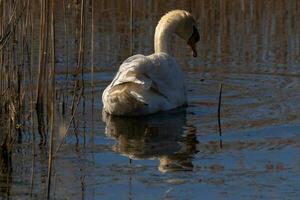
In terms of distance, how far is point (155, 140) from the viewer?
8.70 metres

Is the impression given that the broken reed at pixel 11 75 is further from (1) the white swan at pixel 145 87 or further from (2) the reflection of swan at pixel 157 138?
(1) the white swan at pixel 145 87

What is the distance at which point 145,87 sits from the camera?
378 inches

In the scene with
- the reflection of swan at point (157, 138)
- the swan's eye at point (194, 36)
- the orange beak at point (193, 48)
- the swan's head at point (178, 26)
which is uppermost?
the swan's head at point (178, 26)

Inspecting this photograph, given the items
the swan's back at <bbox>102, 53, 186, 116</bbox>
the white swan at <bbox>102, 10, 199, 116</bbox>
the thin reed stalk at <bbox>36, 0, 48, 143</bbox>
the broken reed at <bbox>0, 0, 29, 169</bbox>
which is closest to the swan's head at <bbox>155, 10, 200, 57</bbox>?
the white swan at <bbox>102, 10, 199, 116</bbox>

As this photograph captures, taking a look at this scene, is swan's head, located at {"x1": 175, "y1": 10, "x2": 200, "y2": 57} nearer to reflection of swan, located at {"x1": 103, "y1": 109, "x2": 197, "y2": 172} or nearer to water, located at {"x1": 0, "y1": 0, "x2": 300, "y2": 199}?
water, located at {"x1": 0, "y1": 0, "x2": 300, "y2": 199}

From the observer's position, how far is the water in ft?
23.1

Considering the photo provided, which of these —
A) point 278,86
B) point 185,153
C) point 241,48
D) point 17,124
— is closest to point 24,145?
point 17,124

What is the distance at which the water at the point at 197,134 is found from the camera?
7031 millimetres

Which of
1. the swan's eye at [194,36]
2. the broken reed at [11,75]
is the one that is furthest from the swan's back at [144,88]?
the swan's eye at [194,36]

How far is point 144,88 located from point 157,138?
962 millimetres

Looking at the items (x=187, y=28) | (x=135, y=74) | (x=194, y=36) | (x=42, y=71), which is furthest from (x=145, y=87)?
(x=194, y=36)

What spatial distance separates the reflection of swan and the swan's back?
0.09m

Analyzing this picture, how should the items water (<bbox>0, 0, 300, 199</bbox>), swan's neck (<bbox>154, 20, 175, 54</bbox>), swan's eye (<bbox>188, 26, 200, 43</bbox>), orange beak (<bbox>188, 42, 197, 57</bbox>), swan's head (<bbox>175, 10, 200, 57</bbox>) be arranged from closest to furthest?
1. water (<bbox>0, 0, 300, 199</bbox>)
2. swan's neck (<bbox>154, 20, 175, 54</bbox>)
3. swan's head (<bbox>175, 10, 200, 57</bbox>)
4. swan's eye (<bbox>188, 26, 200, 43</bbox>)
5. orange beak (<bbox>188, 42, 197, 57</bbox>)

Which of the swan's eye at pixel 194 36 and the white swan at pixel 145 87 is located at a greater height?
the swan's eye at pixel 194 36
